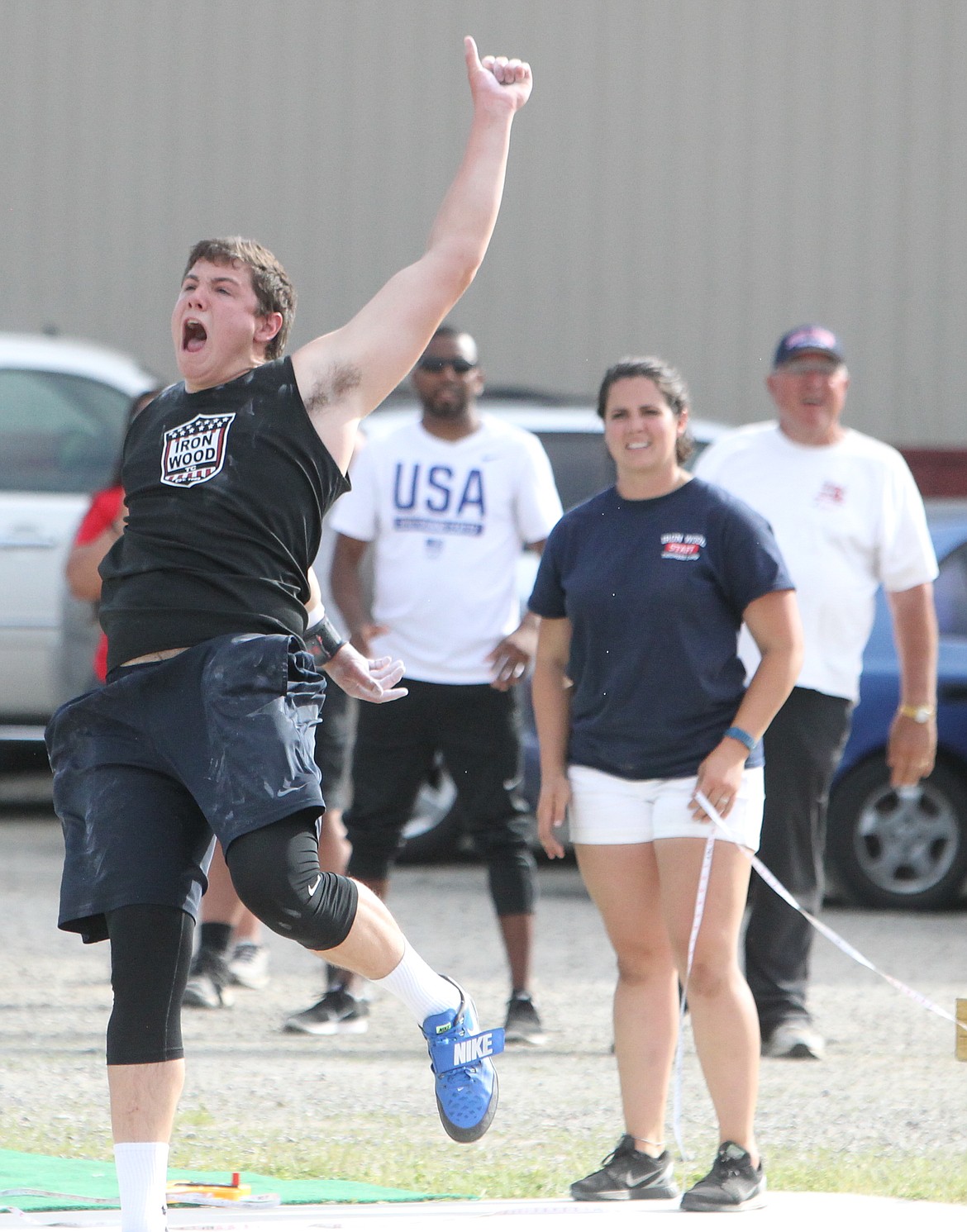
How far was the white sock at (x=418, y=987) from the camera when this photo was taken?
14.3 ft

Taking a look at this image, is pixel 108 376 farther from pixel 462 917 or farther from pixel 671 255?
pixel 671 255

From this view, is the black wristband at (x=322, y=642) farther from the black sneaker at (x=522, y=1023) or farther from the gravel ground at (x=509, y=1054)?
the black sneaker at (x=522, y=1023)

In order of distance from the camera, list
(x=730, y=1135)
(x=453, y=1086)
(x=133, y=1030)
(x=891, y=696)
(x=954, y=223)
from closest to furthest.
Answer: (x=133, y=1030), (x=453, y=1086), (x=730, y=1135), (x=891, y=696), (x=954, y=223)

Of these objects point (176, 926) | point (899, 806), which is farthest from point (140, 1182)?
point (899, 806)

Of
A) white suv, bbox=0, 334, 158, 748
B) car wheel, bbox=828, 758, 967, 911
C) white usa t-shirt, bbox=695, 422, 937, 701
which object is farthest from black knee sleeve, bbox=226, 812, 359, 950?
white suv, bbox=0, 334, 158, 748

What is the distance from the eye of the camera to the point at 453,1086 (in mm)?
4363

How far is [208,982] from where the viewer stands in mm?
6957

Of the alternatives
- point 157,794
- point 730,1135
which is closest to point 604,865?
point 730,1135

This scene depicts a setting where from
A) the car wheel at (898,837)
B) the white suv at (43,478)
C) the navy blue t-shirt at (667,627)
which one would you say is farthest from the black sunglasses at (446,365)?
the white suv at (43,478)

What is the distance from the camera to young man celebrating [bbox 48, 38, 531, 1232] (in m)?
4.02

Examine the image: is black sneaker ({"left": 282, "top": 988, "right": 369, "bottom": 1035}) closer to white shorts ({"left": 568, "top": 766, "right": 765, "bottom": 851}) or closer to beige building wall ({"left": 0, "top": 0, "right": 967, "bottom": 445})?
white shorts ({"left": 568, "top": 766, "right": 765, "bottom": 851})

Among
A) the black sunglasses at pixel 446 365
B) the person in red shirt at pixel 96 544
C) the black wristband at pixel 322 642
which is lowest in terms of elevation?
the black wristband at pixel 322 642

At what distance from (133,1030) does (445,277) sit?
151 centimetres

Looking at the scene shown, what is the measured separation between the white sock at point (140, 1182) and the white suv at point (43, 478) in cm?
645
